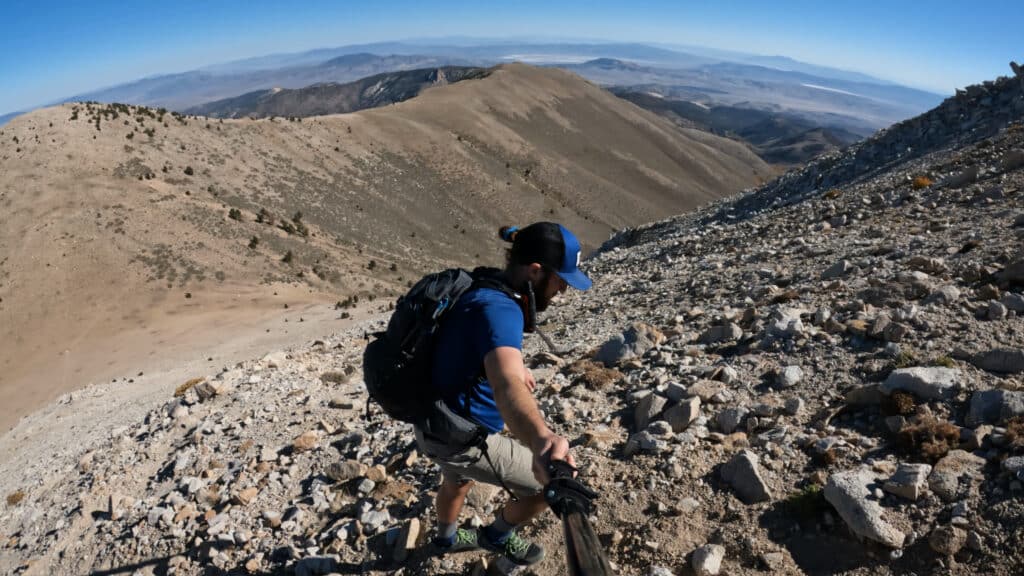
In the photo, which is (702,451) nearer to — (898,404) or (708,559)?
(708,559)

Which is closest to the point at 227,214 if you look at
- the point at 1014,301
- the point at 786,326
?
the point at 786,326

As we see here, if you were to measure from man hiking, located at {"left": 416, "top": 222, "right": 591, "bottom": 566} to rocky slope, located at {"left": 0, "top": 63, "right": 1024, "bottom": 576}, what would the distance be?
79cm

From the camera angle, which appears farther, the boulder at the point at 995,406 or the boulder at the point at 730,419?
the boulder at the point at 730,419

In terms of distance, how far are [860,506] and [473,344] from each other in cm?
272

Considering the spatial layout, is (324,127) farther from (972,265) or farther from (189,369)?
(972,265)

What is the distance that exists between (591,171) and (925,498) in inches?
2931

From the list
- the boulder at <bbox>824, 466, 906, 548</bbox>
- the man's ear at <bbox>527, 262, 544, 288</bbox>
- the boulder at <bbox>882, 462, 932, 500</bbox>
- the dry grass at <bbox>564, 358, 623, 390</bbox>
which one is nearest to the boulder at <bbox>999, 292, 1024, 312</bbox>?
the boulder at <bbox>882, 462, 932, 500</bbox>

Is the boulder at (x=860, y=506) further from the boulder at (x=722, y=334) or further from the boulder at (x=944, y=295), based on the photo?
the boulder at (x=944, y=295)

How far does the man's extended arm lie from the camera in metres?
2.34

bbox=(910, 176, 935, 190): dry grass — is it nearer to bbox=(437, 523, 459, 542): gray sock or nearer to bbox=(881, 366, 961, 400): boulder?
bbox=(881, 366, 961, 400): boulder

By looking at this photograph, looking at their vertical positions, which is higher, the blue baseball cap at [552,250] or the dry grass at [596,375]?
the blue baseball cap at [552,250]

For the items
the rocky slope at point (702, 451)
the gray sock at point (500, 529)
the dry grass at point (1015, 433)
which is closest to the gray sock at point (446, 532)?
the rocky slope at point (702, 451)

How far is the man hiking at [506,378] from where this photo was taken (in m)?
2.53

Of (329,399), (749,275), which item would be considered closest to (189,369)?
(329,399)
